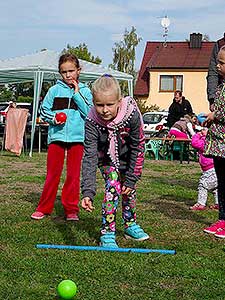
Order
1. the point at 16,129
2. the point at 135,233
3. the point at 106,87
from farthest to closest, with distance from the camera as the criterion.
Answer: the point at 16,129 → the point at 135,233 → the point at 106,87

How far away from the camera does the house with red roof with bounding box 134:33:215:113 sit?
41031 millimetres

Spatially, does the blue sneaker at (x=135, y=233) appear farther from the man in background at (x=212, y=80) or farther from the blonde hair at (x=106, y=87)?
the man in background at (x=212, y=80)

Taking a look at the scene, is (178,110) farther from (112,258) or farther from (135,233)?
(112,258)

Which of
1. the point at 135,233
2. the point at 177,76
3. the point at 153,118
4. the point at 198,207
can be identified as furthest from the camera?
the point at 177,76

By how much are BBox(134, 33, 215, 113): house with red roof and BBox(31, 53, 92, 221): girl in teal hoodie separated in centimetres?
3462

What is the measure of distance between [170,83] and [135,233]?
37.0 m

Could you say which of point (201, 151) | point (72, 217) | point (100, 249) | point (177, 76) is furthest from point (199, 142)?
point (177, 76)

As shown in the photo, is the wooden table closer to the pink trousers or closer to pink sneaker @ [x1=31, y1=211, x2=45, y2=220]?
the pink trousers

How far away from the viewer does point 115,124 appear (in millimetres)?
5023

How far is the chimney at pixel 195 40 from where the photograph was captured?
4300 cm

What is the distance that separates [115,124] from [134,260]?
113 centimetres

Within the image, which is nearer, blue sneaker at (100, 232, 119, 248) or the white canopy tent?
blue sneaker at (100, 232, 119, 248)

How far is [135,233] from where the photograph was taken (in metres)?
5.54

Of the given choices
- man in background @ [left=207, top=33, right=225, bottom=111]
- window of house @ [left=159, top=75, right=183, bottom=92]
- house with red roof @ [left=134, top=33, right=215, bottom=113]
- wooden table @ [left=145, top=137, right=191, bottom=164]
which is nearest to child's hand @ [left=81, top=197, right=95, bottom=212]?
man in background @ [left=207, top=33, right=225, bottom=111]
